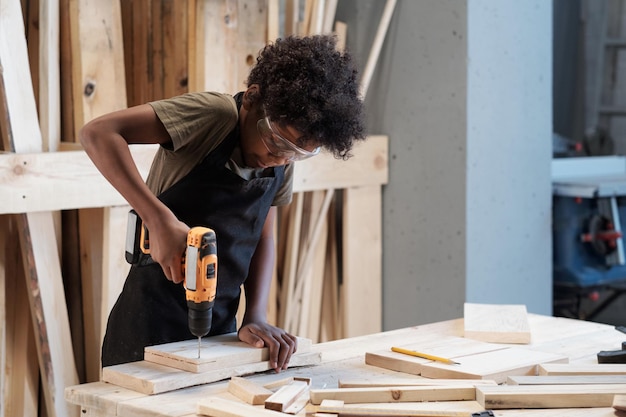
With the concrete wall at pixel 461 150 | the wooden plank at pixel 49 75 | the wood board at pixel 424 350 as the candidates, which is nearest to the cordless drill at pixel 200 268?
the wood board at pixel 424 350

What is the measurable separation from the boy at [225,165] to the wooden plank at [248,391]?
19 cm

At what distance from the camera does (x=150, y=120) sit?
209 centimetres

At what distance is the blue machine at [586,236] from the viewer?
4.56m

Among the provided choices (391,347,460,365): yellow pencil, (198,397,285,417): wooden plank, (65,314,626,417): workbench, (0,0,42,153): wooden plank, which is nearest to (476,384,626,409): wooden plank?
(65,314,626,417): workbench

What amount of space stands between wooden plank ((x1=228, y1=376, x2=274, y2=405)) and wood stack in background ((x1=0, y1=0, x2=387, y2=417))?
4.19 feet

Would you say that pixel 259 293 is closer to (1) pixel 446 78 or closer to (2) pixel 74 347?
(2) pixel 74 347

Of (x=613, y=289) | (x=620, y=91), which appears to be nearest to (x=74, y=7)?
(x=613, y=289)

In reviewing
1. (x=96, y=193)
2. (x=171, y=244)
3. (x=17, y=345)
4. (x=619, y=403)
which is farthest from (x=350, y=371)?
(x=17, y=345)

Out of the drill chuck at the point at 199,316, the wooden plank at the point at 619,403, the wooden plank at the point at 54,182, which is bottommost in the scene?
the wooden plank at the point at 619,403

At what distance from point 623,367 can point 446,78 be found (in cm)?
197

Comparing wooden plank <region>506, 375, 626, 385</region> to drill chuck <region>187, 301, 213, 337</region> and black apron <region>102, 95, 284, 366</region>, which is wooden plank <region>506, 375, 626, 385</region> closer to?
drill chuck <region>187, 301, 213, 337</region>

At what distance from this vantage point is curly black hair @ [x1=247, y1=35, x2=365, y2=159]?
2.06 m

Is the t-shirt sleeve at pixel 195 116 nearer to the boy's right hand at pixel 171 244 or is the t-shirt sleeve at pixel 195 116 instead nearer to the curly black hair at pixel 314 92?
the curly black hair at pixel 314 92

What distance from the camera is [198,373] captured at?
6.50 ft
